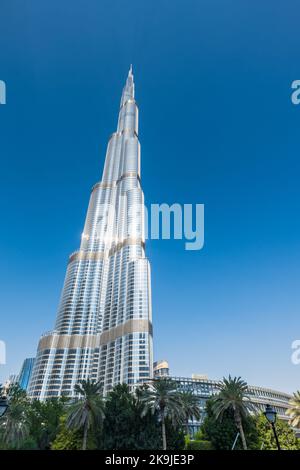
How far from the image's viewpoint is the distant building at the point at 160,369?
15579 cm

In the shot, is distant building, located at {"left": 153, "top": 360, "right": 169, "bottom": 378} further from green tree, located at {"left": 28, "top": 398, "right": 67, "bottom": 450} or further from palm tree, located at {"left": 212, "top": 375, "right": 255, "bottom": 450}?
palm tree, located at {"left": 212, "top": 375, "right": 255, "bottom": 450}

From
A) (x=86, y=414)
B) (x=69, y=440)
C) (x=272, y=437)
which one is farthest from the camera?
(x=272, y=437)

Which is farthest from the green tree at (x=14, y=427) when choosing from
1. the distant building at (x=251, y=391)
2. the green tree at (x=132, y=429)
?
the distant building at (x=251, y=391)

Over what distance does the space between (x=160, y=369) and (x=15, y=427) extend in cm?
12805

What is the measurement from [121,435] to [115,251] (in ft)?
496

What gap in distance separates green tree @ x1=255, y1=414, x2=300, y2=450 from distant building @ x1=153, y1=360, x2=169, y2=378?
114625 millimetres

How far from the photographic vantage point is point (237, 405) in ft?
143

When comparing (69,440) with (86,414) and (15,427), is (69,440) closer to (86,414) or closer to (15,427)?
(86,414)

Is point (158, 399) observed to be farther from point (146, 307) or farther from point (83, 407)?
point (146, 307)

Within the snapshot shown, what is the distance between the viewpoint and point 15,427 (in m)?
44.5

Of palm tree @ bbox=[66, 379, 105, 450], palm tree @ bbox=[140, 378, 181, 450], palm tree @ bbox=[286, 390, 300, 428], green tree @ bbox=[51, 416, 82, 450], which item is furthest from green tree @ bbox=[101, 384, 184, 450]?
palm tree @ bbox=[286, 390, 300, 428]

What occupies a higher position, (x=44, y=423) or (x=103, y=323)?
(x=103, y=323)

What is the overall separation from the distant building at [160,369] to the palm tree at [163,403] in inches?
4580

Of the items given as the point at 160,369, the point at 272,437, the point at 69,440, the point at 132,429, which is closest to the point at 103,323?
the point at 160,369
